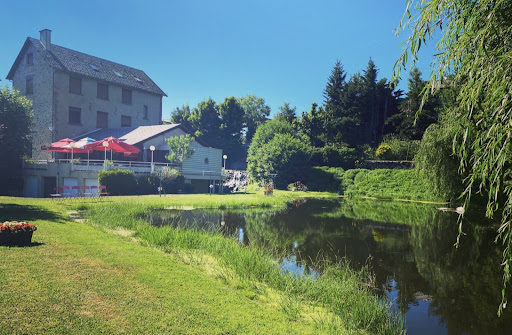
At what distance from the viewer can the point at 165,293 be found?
5551mm

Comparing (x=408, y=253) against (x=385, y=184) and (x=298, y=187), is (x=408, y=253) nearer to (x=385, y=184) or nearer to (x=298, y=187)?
(x=385, y=184)

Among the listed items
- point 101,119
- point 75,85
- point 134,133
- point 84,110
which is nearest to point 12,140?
point 134,133

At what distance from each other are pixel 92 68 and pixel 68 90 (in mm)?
4511

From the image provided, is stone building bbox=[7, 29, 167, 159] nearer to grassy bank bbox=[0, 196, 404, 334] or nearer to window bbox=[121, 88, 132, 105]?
window bbox=[121, 88, 132, 105]

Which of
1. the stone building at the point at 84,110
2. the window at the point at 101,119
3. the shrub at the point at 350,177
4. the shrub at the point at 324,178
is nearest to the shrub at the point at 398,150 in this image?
the shrub at the point at 350,177

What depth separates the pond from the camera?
6.47 metres

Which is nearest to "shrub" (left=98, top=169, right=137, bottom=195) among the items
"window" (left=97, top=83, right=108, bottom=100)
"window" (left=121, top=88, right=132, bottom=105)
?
"window" (left=97, top=83, right=108, bottom=100)

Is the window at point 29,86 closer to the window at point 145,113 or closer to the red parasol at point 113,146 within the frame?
the window at point 145,113

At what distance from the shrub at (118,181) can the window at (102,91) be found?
1782cm

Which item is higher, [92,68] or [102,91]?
[92,68]

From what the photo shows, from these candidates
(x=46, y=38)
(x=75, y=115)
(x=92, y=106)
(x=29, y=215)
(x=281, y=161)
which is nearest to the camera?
(x=29, y=215)

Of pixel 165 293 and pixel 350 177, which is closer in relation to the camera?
pixel 165 293

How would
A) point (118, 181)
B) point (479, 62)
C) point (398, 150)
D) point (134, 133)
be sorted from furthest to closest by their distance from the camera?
point (398, 150), point (134, 133), point (118, 181), point (479, 62)

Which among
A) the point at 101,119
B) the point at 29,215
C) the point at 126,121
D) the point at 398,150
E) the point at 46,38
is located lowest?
the point at 29,215
